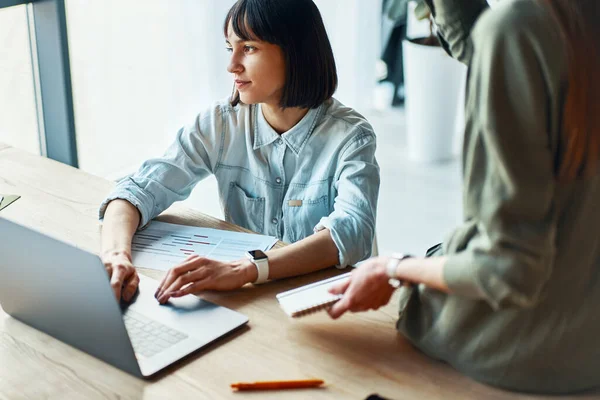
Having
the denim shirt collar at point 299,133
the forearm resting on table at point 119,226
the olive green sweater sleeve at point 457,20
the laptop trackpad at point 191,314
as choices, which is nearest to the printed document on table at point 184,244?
the forearm resting on table at point 119,226

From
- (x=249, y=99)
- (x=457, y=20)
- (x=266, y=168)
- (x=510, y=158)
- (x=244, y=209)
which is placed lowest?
(x=244, y=209)

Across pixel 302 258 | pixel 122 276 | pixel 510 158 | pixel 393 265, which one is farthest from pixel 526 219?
pixel 122 276

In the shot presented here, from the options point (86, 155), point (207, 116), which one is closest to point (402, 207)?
point (86, 155)

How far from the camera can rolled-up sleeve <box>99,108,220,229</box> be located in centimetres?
162

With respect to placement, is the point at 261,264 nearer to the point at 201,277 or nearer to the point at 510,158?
the point at 201,277

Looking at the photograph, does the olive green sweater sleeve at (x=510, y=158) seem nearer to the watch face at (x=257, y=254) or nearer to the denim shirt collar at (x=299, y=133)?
the watch face at (x=257, y=254)

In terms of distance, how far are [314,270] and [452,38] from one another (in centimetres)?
53

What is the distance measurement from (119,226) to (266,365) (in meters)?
0.54

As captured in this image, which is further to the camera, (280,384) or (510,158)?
(280,384)

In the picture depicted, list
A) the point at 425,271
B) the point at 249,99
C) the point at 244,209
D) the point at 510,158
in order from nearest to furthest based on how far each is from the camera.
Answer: the point at 510,158, the point at 425,271, the point at 249,99, the point at 244,209

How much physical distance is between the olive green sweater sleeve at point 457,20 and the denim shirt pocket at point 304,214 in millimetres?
621

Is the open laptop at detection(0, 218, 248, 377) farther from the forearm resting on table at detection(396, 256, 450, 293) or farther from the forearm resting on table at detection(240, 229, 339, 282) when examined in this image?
the forearm resting on table at detection(396, 256, 450, 293)

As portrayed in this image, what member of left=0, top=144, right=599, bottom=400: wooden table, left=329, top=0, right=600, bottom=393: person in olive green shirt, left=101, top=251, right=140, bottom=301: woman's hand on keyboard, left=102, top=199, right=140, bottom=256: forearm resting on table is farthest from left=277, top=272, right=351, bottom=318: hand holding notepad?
left=102, top=199, right=140, bottom=256: forearm resting on table

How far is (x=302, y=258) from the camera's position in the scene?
1432 mm
